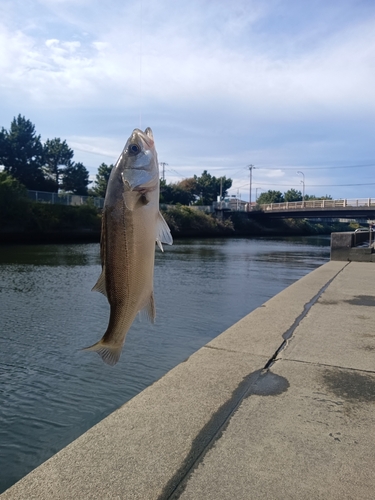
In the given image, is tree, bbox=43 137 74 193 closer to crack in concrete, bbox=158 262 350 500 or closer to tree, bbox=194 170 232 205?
tree, bbox=194 170 232 205

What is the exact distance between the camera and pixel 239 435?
3.56 meters

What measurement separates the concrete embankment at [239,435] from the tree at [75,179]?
204 feet

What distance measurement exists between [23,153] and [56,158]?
24.7ft

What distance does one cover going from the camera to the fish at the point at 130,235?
2.04 meters

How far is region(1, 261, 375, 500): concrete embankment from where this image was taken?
9.61 ft

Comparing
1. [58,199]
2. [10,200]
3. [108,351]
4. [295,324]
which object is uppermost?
[58,199]

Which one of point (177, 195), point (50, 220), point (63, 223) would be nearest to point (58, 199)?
point (63, 223)

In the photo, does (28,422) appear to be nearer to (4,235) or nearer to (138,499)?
(138,499)

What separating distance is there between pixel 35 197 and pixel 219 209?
3702 cm

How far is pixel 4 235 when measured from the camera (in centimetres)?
4194

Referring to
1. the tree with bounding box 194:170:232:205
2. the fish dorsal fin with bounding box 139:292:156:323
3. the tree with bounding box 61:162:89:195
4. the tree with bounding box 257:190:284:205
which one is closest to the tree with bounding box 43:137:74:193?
the tree with bounding box 61:162:89:195

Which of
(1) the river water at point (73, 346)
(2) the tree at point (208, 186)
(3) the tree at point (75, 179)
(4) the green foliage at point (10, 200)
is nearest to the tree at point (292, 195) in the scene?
(2) the tree at point (208, 186)

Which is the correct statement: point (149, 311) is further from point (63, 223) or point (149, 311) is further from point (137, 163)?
point (63, 223)

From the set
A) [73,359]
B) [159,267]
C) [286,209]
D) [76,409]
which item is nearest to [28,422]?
[76,409]
